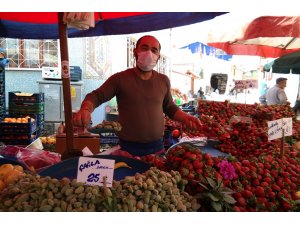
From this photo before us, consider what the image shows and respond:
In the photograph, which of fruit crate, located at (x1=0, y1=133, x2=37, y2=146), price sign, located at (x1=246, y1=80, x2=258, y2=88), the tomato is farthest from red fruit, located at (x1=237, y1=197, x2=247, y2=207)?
fruit crate, located at (x1=0, y1=133, x2=37, y2=146)

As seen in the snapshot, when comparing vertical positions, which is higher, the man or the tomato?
the man

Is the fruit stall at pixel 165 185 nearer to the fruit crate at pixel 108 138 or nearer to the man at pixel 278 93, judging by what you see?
the fruit crate at pixel 108 138

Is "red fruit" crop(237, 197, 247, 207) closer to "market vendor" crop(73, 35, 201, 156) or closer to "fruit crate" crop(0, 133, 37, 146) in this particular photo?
"market vendor" crop(73, 35, 201, 156)

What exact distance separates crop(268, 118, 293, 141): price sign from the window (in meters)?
7.18

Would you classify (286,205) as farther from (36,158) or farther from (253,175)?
(36,158)

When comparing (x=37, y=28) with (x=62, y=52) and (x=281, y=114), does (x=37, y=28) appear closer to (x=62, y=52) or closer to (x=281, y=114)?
(x=62, y=52)

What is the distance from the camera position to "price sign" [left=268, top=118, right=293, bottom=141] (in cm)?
202

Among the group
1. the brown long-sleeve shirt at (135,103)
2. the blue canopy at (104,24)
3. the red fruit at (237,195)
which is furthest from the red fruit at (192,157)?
the blue canopy at (104,24)

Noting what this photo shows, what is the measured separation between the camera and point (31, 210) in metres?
1.17

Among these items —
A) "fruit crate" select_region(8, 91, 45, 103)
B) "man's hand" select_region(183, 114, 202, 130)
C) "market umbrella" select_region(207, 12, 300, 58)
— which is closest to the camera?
"man's hand" select_region(183, 114, 202, 130)

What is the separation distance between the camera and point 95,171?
126 centimetres

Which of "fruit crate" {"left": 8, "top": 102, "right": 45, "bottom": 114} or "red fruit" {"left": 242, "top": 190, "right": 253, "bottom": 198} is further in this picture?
"fruit crate" {"left": 8, "top": 102, "right": 45, "bottom": 114}

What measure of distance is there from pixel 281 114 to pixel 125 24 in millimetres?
2936
